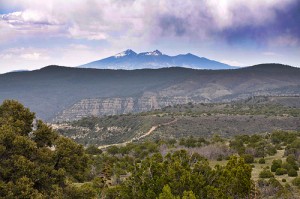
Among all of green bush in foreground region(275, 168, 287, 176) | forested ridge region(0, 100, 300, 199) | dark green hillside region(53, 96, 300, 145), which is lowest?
dark green hillside region(53, 96, 300, 145)

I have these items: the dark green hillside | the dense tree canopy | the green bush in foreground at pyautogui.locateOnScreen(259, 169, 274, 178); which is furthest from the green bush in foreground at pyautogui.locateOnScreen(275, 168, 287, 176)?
the dark green hillside

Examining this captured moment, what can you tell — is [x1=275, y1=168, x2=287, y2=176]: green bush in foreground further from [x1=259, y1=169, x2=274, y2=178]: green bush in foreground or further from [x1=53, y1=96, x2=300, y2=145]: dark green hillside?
[x1=53, y1=96, x2=300, y2=145]: dark green hillside

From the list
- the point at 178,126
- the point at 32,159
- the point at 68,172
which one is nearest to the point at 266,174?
the point at 68,172

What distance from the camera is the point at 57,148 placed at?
669 inches

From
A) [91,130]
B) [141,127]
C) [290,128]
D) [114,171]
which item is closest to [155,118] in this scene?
[141,127]

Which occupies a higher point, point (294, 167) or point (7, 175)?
point (7, 175)

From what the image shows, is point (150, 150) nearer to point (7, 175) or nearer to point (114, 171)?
point (114, 171)

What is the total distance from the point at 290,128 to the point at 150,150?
39154 mm

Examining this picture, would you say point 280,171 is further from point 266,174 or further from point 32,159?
point 32,159

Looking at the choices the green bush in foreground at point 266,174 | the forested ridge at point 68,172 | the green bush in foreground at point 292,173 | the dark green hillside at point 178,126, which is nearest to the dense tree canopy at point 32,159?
the forested ridge at point 68,172

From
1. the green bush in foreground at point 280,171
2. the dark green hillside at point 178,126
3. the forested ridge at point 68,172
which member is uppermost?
the forested ridge at point 68,172

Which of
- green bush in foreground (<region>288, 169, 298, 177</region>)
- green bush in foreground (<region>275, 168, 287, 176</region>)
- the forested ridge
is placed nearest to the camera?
the forested ridge

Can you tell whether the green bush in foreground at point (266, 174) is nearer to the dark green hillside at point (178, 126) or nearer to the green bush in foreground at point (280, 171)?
the green bush in foreground at point (280, 171)

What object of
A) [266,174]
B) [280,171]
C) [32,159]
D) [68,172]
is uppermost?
[32,159]
